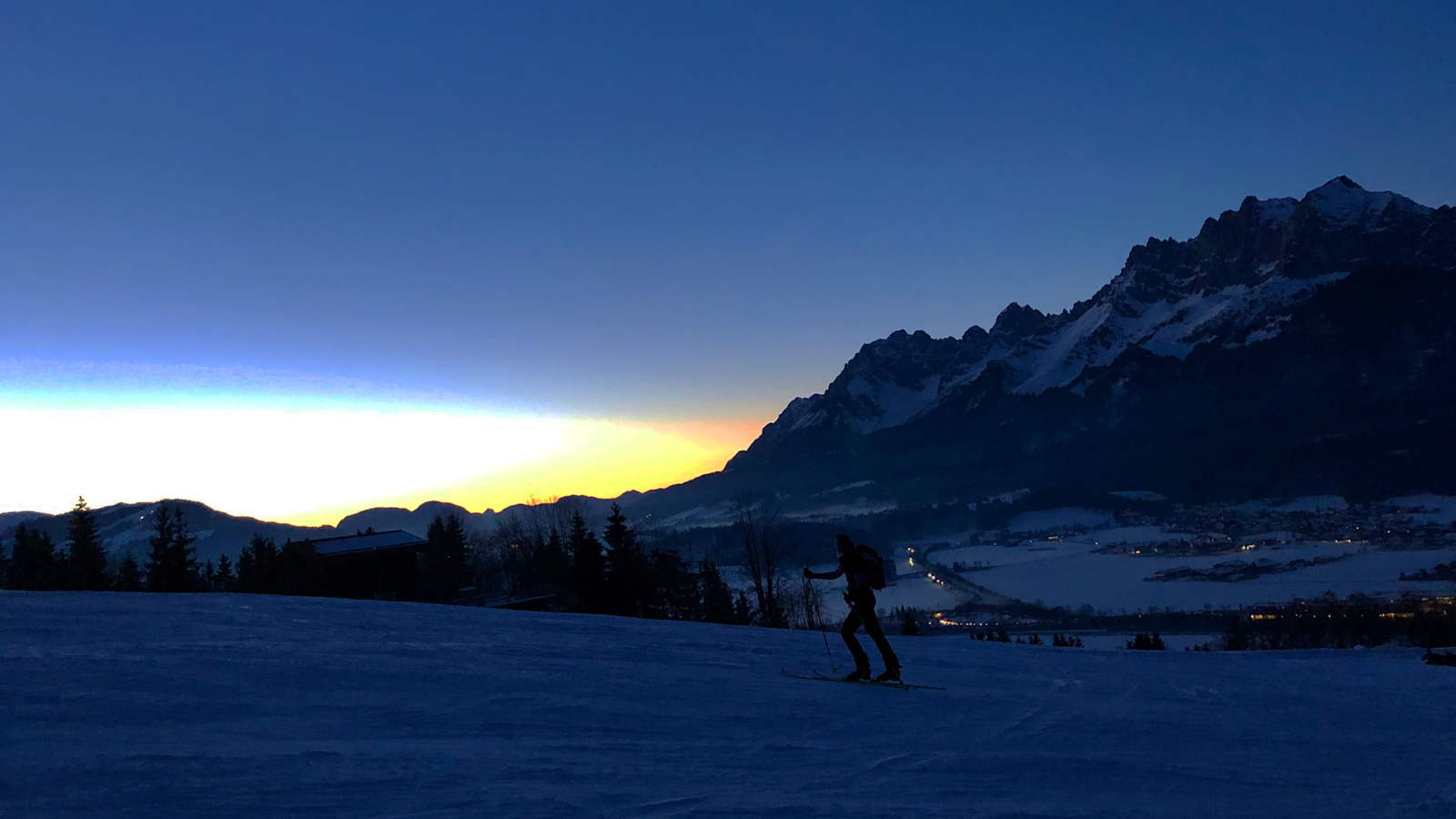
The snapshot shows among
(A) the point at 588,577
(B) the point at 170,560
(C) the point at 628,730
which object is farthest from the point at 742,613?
(C) the point at 628,730

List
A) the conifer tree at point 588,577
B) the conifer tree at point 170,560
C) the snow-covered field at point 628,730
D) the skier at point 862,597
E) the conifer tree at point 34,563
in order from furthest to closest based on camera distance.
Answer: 1. the conifer tree at point 34,563
2. the conifer tree at point 170,560
3. the conifer tree at point 588,577
4. the skier at point 862,597
5. the snow-covered field at point 628,730

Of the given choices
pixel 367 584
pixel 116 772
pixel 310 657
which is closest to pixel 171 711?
pixel 116 772

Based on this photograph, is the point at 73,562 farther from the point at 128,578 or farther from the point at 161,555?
the point at 161,555

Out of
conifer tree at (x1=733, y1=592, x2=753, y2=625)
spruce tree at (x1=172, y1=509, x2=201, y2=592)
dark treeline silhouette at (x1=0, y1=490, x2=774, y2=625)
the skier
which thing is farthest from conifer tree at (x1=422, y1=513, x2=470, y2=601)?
the skier

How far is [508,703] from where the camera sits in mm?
10797

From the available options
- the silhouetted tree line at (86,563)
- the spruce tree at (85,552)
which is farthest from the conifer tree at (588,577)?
the spruce tree at (85,552)

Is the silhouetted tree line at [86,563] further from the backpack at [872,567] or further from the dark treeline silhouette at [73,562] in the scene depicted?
the backpack at [872,567]

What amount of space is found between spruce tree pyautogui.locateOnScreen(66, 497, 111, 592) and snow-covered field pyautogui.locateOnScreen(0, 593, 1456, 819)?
174 feet

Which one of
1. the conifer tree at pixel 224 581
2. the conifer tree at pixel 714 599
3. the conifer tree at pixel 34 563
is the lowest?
the conifer tree at pixel 714 599

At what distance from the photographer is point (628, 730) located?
984 centimetres

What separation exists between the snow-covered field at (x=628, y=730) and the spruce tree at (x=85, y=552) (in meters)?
53.1

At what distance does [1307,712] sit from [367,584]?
2591 inches

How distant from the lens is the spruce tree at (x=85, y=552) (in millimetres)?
60500

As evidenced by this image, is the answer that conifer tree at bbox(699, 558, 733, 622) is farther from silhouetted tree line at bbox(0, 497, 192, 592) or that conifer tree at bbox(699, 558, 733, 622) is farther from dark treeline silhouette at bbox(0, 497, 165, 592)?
dark treeline silhouette at bbox(0, 497, 165, 592)
